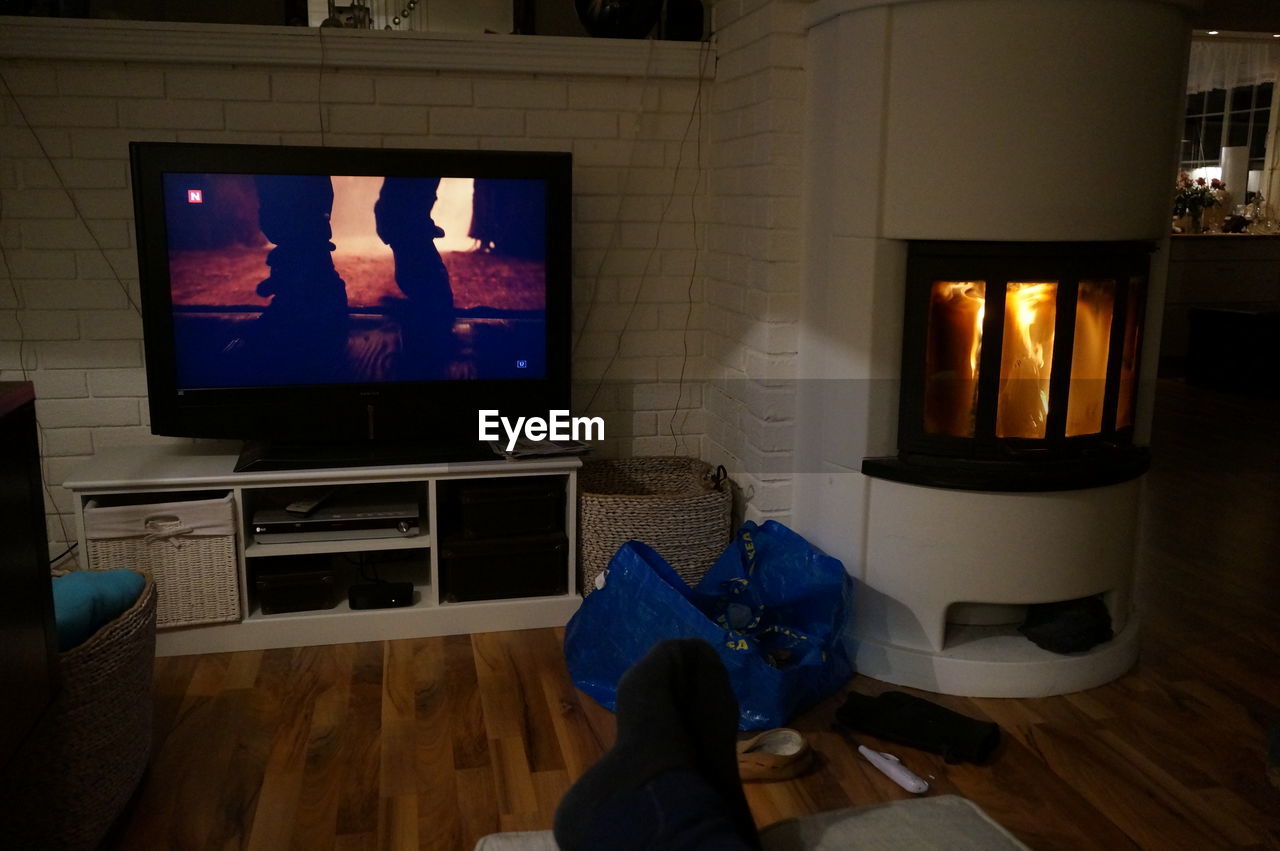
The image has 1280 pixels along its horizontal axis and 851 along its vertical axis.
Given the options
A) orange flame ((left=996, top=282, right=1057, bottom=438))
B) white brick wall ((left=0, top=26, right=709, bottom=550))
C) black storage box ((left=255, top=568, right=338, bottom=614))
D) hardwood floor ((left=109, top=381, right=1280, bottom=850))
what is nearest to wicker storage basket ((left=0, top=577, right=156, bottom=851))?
hardwood floor ((left=109, top=381, right=1280, bottom=850))

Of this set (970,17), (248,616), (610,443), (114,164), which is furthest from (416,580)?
(970,17)

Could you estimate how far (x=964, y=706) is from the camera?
8.46 ft

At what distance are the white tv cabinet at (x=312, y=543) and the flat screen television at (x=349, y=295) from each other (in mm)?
88

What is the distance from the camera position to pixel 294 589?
289cm

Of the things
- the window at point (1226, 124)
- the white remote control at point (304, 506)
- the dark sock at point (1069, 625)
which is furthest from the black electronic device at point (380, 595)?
the window at point (1226, 124)

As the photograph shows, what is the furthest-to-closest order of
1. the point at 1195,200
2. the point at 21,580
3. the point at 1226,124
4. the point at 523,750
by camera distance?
the point at 1226,124 → the point at 1195,200 → the point at 523,750 → the point at 21,580

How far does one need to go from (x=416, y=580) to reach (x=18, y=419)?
1.82 m

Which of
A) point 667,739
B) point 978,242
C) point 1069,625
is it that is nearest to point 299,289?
point 978,242

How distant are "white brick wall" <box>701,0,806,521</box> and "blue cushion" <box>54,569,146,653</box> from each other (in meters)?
1.61

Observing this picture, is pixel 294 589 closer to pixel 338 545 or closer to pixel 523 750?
pixel 338 545

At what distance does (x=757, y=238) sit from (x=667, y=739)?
1935 mm

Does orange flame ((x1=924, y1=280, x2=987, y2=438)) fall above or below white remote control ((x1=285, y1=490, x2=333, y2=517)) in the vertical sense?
above

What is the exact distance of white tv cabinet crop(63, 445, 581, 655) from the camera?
2.78 meters

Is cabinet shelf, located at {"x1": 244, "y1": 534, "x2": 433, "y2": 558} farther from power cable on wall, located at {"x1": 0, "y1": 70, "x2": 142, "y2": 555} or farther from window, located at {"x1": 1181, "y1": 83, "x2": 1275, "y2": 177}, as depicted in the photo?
window, located at {"x1": 1181, "y1": 83, "x2": 1275, "y2": 177}
